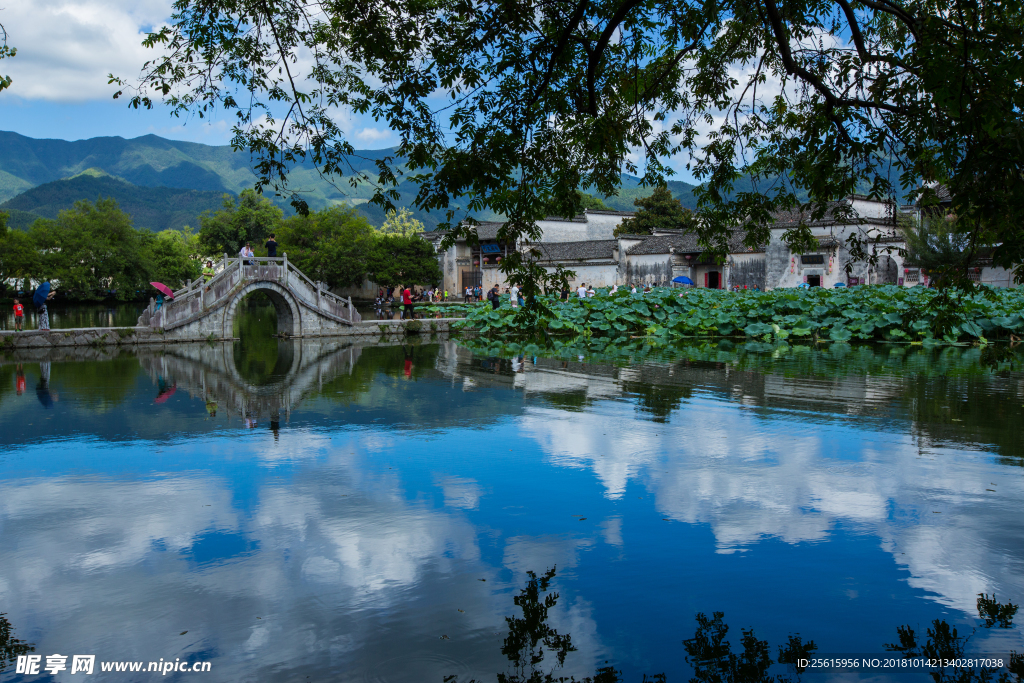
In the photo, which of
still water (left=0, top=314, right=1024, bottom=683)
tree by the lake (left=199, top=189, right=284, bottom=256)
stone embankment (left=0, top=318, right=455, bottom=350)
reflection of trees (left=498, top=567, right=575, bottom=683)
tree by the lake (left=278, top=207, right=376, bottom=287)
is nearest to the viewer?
reflection of trees (left=498, top=567, right=575, bottom=683)

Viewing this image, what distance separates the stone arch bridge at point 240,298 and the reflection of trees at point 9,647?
21.5m

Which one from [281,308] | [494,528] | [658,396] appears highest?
[281,308]

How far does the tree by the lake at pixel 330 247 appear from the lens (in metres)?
43.3

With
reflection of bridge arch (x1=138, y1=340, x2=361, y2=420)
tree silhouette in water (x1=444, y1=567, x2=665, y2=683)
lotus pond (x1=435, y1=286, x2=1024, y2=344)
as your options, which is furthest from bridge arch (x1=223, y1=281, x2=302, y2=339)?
tree silhouette in water (x1=444, y1=567, x2=665, y2=683)

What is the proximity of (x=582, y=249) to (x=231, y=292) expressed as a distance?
A: 25594mm

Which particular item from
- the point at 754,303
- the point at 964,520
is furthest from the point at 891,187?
the point at 754,303

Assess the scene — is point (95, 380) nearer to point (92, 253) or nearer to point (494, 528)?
point (494, 528)

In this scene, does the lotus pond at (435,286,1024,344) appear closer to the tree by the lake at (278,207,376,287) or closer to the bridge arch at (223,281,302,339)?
the bridge arch at (223,281,302,339)

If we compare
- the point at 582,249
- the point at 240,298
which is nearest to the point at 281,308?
the point at 240,298

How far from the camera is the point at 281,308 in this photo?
27.8m

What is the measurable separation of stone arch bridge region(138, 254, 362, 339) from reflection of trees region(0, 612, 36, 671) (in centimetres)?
2145

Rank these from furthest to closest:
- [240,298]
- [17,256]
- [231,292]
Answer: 1. [17,256]
2. [240,298]
3. [231,292]

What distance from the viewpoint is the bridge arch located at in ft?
83.8

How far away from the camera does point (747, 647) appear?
13.0ft
